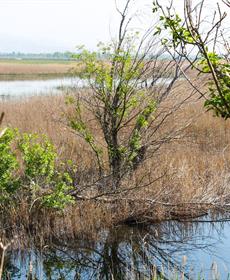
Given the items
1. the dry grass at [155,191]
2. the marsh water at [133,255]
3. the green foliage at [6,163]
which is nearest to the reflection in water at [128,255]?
the marsh water at [133,255]

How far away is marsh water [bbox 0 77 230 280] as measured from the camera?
592cm

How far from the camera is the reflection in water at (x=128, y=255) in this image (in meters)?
5.95

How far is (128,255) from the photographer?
21.2 feet

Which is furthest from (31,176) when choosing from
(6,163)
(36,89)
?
(36,89)

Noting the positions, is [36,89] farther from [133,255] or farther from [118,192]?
[133,255]

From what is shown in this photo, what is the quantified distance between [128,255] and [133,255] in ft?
0.27

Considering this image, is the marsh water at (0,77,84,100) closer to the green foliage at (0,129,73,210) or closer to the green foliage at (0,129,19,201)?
the green foliage at (0,129,73,210)

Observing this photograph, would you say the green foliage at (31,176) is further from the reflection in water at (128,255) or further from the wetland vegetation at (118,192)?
the reflection in water at (128,255)

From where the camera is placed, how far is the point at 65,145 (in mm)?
9688

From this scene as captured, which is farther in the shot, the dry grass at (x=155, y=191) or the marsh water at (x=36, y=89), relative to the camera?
the marsh water at (x=36, y=89)

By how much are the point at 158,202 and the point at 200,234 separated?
80 cm

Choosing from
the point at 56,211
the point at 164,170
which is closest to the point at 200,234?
the point at 164,170

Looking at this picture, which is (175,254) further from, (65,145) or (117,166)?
(65,145)

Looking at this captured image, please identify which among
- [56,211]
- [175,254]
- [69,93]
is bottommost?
[175,254]
